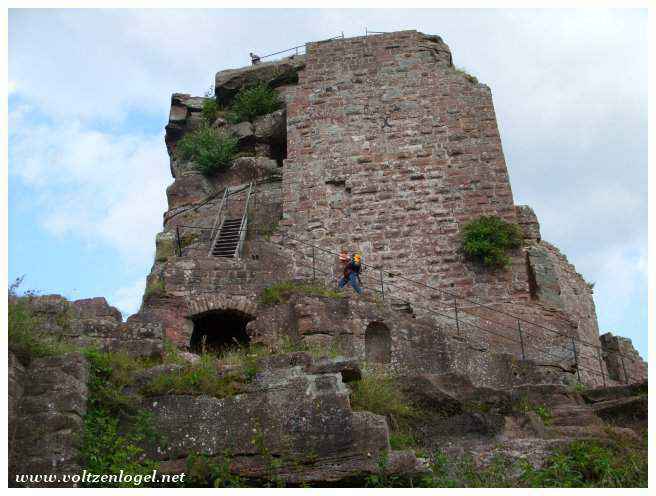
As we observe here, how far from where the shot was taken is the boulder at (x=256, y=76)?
23.1 metres

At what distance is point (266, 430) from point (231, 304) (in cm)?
576

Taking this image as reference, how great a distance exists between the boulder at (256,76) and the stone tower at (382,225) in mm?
727

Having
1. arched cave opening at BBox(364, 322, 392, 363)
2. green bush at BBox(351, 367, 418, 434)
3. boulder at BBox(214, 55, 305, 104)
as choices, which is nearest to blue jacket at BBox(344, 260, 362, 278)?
arched cave opening at BBox(364, 322, 392, 363)

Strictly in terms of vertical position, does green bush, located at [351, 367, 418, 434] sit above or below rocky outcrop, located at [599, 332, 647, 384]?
below

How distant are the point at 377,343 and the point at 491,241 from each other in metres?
4.12

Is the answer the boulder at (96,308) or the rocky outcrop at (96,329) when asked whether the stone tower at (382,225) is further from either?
the rocky outcrop at (96,329)

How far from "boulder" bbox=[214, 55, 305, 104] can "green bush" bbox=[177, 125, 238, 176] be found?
1.44m

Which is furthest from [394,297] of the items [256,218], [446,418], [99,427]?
[99,427]

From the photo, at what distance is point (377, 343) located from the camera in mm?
13812

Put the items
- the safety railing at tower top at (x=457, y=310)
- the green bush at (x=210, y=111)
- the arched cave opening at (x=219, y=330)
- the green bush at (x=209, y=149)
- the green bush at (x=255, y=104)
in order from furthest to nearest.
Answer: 1. the green bush at (x=210, y=111)
2. the green bush at (x=255, y=104)
3. the green bush at (x=209, y=149)
4. the safety railing at tower top at (x=457, y=310)
5. the arched cave opening at (x=219, y=330)

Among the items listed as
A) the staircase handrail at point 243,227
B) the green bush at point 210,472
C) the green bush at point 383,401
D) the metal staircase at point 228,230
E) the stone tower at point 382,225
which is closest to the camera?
the green bush at point 210,472

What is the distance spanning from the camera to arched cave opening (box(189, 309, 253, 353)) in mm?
14734

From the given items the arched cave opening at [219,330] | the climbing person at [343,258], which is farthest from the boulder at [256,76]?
the arched cave opening at [219,330]

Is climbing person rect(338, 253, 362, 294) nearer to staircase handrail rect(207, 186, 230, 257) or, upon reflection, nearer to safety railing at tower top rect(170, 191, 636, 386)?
safety railing at tower top rect(170, 191, 636, 386)
